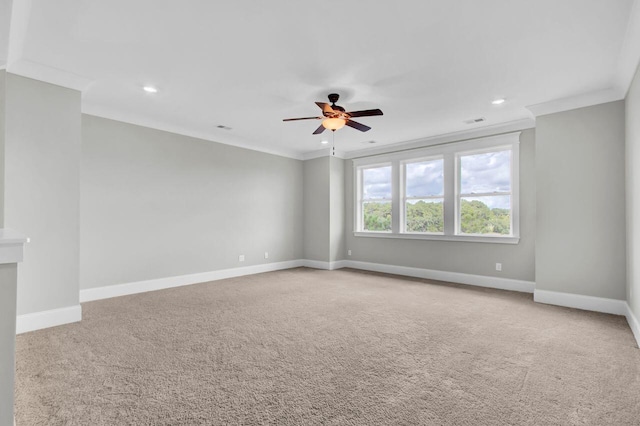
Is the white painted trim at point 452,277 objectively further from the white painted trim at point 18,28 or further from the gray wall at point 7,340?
the white painted trim at point 18,28

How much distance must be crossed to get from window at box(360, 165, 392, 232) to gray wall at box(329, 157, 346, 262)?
1.57 ft

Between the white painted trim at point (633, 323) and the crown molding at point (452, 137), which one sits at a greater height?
the crown molding at point (452, 137)

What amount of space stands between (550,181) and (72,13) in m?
5.29

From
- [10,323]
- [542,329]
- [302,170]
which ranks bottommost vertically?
[542,329]

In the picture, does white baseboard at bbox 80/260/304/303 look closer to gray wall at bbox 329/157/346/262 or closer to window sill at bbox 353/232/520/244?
gray wall at bbox 329/157/346/262

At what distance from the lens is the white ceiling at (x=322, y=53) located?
232 centimetres

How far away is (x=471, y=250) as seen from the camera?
216 inches

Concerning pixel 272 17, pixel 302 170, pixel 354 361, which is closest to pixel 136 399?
pixel 354 361

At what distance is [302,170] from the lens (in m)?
7.48

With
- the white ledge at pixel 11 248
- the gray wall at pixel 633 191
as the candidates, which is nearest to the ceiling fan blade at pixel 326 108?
the white ledge at pixel 11 248

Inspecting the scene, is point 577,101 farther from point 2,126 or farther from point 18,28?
point 2,126

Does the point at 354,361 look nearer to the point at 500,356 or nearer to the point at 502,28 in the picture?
the point at 500,356

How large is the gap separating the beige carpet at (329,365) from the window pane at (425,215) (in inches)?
82.4

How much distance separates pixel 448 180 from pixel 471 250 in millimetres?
1295
